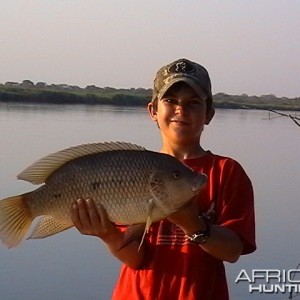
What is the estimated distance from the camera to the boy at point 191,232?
2600 millimetres

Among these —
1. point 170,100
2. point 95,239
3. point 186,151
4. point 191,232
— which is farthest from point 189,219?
point 95,239

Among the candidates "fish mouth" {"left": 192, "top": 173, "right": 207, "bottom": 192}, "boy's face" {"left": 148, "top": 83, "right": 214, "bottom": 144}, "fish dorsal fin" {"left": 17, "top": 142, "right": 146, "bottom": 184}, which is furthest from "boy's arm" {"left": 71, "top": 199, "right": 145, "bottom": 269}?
Answer: "boy's face" {"left": 148, "top": 83, "right": 214, "bottom": 144}

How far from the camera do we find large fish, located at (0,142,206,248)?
7.99ft

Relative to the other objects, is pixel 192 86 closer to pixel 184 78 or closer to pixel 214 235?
pixel 184 78

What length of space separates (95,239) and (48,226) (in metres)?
5.17

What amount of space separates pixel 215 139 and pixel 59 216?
12954mm

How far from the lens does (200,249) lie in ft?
8.61

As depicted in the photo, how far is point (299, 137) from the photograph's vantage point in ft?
A: 67.8

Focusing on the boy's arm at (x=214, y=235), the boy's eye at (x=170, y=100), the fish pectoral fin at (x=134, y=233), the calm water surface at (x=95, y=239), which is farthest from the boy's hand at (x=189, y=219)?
the calm water surface at (x=95, y=239)

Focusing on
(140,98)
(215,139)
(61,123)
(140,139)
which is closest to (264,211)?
(140,139)

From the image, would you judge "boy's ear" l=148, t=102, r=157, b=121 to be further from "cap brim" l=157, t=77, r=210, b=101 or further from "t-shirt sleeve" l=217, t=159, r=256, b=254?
"t-shirt sleeve" l=217, t=159, r=256, b=254

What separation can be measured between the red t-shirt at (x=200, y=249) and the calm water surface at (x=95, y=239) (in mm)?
2501

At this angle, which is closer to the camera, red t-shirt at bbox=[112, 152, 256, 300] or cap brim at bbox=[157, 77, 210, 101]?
red t-shirt at bbox=[112, 152, 256, 300]

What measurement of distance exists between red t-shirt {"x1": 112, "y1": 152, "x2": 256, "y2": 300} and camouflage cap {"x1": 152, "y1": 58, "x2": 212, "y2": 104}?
0.87ft
